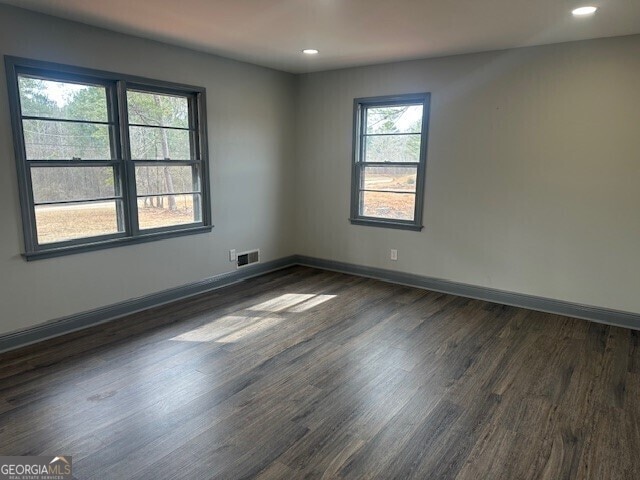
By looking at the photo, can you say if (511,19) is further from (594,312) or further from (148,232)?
(148,232)

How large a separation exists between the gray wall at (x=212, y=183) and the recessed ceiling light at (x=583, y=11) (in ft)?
10.9

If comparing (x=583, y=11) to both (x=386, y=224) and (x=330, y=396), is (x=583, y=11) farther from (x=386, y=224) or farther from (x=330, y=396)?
(x=330, y=396)

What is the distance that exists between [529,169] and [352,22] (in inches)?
89.0

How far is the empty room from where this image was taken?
7.91 ft

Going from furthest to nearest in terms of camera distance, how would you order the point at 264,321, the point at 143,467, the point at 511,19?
1. the point at 264,321
2. the point at 511,19
3. the point at 143,467

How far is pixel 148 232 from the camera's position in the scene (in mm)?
4230

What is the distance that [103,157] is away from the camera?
383 centimetres

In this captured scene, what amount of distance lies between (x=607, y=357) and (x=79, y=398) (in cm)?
381

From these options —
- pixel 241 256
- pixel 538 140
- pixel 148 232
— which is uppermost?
pixel 538 140

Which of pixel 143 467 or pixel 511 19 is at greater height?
pixel 511 19

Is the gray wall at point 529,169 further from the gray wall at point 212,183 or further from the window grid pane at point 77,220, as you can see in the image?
the window grid pane at point 77,220

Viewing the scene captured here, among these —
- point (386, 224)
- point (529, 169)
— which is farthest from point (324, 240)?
point (529, 169)

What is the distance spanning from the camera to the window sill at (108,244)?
3437 millimetres

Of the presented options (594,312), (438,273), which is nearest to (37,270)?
(438,273)
